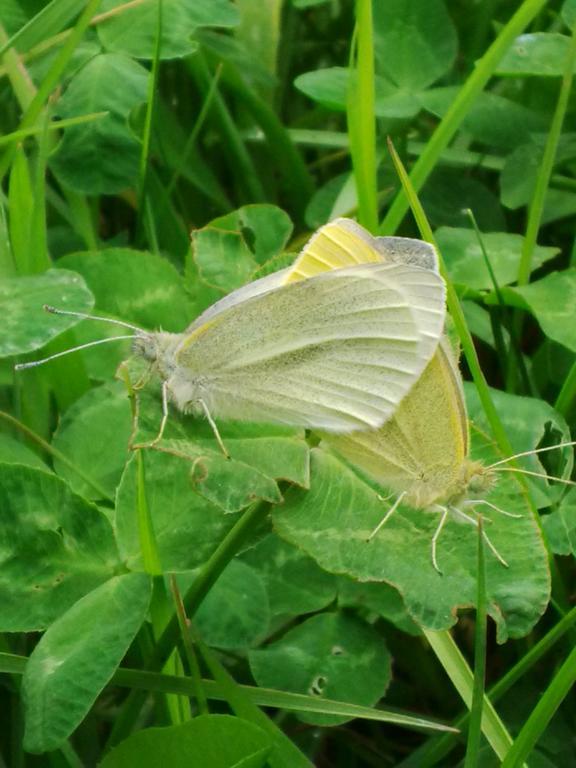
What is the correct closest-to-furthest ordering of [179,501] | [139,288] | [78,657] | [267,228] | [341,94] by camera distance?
1. [78,657]
2. [179,501]
3. [139,288]
4. [267,228]
5. [341,94]

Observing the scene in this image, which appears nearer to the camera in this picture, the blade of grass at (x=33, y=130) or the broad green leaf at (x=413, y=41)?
the blade of grass at (x=33, y=130)

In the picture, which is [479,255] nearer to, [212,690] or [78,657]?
[212,690]

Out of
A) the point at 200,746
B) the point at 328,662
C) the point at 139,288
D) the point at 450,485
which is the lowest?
the point at 328,662

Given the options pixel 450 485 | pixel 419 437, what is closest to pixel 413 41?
pixel 419 437

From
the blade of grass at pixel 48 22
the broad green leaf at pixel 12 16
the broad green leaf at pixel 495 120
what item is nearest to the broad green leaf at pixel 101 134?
the blade of grass at pixel 48 22

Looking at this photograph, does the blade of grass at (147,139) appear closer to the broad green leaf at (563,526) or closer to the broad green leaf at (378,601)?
the broad green leaf at (378,601)

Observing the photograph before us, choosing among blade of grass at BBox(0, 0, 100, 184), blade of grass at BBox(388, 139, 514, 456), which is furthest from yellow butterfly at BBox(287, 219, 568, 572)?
blade of grass at BBox(0, 0, 100, 184)
